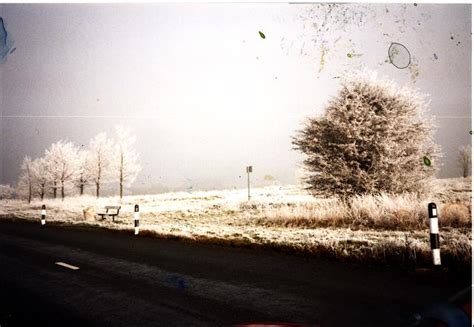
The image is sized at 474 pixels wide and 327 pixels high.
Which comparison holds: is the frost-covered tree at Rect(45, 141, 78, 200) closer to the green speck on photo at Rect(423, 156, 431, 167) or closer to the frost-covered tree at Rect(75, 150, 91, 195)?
the frost-covered tree at Rect(75, 150, 91, 195)

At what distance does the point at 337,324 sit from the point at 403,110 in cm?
1259

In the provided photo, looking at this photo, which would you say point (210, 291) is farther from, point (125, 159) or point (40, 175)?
point (40, 175)

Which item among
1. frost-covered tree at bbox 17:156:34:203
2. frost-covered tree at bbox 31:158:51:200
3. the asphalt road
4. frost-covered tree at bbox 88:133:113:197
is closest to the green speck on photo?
the asphalt road

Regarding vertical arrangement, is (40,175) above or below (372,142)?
above

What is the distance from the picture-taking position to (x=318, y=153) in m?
14.6

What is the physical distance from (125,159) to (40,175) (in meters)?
12.2

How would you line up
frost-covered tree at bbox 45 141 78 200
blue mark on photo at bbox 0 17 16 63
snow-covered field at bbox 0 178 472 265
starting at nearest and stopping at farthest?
1. snow-covered field at bbox 0 178 472 265
2. blue mark on photo at bbox 0 17 16 63
3. frost-covered tree at bbox 45 141 78 200

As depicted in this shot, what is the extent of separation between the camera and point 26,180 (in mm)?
39219

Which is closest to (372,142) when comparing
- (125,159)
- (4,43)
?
(4,43)

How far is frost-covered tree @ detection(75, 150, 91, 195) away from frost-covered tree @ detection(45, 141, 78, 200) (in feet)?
2.80

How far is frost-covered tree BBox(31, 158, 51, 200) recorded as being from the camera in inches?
1476

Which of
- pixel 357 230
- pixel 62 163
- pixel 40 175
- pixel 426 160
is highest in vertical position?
pixel 62 163

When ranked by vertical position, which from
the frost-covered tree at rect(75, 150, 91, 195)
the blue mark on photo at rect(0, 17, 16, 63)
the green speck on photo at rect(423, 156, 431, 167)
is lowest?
the green speck on photo at rect(423, 156, 431, 167)

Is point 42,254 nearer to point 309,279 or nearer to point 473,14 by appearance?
point 309,279
